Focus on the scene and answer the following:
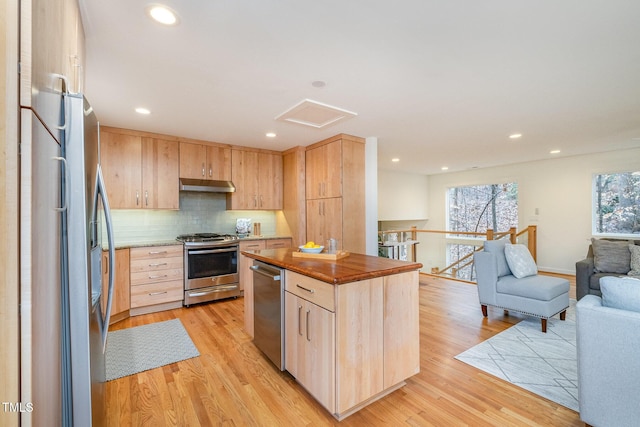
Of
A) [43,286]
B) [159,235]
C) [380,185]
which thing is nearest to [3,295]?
[43,286]

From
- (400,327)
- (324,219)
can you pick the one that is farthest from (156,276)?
(400,327)

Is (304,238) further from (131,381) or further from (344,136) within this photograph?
(131,381)

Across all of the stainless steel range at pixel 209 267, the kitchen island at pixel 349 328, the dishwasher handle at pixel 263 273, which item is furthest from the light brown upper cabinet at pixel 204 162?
the kitchen island at pixel 349 328

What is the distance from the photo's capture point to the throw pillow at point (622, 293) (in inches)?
61.6

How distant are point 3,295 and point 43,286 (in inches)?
7.2

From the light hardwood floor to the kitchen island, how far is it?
12cm

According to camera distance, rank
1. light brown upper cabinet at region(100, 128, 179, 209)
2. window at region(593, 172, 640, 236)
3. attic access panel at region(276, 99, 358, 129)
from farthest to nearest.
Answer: window at region(593, 172, 640, 236) → light brown upper cabinet at region(100, 128, 179, 209) → attic access panel at region(276, 99, 358, 129)

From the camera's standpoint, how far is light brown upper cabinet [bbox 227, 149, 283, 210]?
463cm

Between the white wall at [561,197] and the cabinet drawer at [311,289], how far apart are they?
618 cm

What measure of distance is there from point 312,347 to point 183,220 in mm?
3357

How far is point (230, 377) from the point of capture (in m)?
2.26

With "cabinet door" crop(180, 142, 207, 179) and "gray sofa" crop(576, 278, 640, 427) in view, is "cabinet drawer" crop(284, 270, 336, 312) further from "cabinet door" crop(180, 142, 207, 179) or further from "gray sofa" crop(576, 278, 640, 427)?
"cabinet door" crop(180, 142, 207, 179)

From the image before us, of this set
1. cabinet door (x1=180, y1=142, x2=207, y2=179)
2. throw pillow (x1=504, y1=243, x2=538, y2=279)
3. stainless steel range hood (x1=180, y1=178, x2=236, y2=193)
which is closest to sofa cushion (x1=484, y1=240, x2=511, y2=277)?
throw pillow (x1=504, y1=243, x2=538, y2=279)

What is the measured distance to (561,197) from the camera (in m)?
5.79
